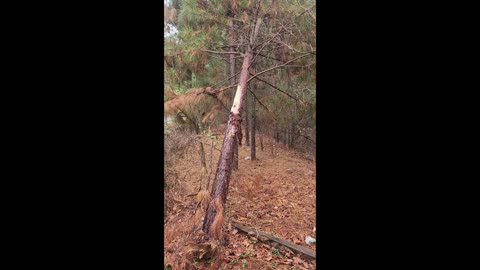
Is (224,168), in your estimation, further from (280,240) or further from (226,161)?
(280,240)

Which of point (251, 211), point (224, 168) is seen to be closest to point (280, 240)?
point (251, 211)

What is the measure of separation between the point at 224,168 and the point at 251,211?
0.79 meters

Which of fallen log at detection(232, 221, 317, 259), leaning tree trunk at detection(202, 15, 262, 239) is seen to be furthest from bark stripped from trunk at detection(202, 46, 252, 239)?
fallen log at detection(232, 221, 317, 259)

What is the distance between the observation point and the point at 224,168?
254cm

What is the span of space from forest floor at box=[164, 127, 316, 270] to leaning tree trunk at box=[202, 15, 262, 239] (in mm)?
90

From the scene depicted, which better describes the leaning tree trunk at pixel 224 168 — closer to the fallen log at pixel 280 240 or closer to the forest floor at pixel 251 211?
the forest floor at pixel 251 211

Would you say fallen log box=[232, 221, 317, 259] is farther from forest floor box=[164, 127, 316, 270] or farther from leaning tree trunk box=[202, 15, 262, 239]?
leaning tree trunk box=[202, 15, 262, 239]
